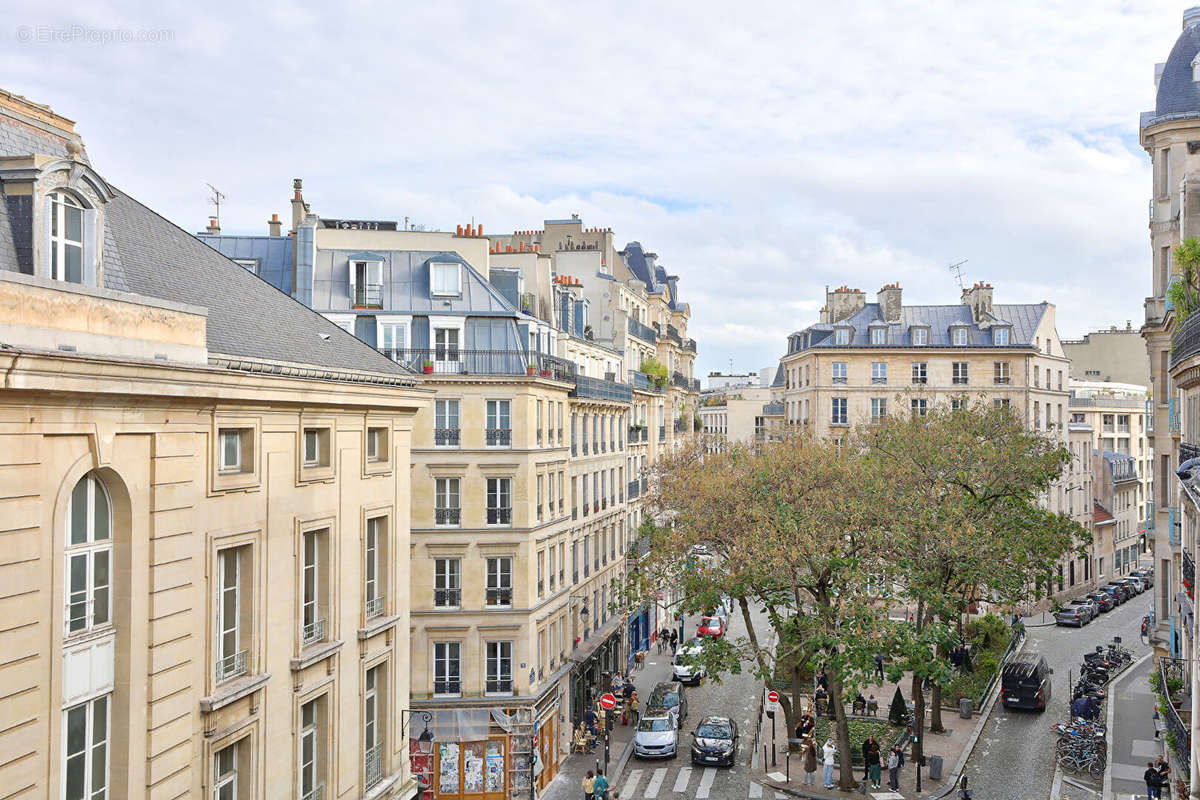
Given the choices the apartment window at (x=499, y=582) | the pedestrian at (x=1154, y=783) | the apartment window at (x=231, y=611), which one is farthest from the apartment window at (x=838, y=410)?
the apartment window at (x=231, y=611)

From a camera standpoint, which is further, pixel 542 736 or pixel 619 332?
pixel 619 332

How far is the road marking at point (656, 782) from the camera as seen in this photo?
30297mm

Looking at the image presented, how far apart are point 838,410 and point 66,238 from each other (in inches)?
2204

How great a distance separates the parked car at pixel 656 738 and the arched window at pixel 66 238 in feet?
85.0

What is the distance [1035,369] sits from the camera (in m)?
62.6

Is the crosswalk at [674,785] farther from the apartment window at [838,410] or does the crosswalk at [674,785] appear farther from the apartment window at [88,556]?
the apartment window at [838,410]

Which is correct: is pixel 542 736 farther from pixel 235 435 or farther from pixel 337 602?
pixel 235 435

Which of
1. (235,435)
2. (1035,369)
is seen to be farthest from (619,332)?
(235,435)

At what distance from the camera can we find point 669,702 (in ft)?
122

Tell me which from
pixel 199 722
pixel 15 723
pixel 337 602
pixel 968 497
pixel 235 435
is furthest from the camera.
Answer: pixel 968 497

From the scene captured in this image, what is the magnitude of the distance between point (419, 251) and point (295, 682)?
22.1 meters

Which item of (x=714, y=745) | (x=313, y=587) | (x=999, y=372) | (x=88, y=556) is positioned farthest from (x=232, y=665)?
(x=999, y=372)

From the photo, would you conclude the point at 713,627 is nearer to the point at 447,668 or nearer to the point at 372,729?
the point at 447,668

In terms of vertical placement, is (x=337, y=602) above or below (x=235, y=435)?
below
